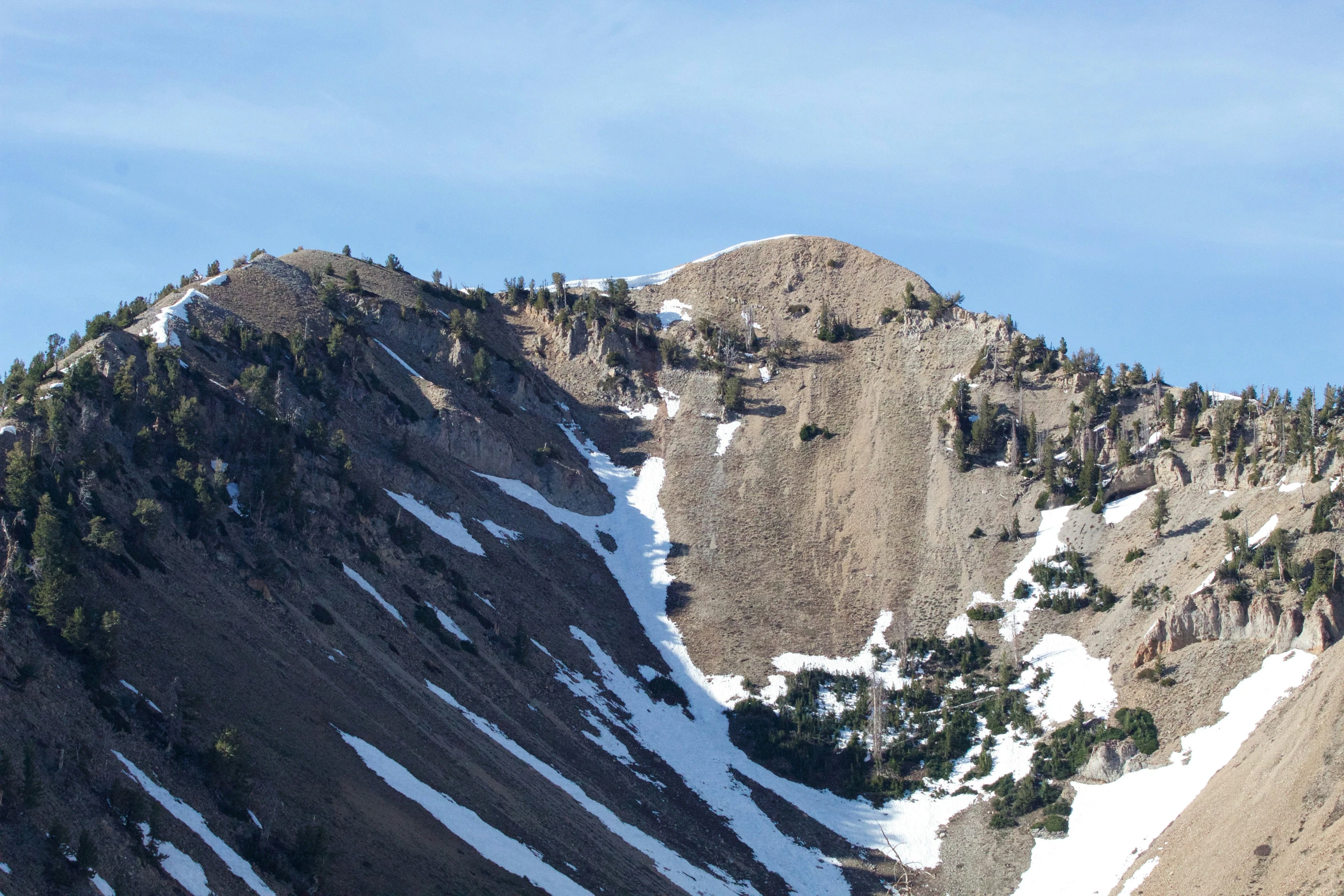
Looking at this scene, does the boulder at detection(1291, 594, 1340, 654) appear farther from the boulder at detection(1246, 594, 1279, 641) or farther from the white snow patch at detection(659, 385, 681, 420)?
the white snow patch at detection(659, 385, 681, 420)

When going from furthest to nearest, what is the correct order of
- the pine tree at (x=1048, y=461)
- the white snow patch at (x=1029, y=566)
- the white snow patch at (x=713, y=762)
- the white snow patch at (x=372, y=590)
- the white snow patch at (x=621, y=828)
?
the pine tree at (x=1048, y=461), the white snow patch at (x=1029, y=566), the white snow patch at (x=372, y=590), the white snow patch at (x=713, y=762), the white snow patch at (x=621, y=828)

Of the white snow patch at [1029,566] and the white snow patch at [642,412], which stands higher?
the white snow patch at [642,412]

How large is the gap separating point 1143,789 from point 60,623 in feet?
170

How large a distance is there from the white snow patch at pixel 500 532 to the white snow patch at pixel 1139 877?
4519 centimetres

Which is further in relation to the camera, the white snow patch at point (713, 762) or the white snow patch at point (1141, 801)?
the white snow patch at point (713, 762)

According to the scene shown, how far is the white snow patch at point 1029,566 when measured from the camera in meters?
80.6

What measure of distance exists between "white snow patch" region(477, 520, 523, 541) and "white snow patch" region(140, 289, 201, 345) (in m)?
23.3

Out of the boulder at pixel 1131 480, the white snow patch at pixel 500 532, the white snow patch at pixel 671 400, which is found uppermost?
the white snow patch at pixel 671 400

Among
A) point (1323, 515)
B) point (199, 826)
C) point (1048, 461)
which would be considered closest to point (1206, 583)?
point (1323, 515)

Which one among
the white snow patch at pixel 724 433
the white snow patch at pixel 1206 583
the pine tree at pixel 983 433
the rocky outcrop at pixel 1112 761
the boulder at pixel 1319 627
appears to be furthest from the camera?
the white snow patch at pixel 724 433

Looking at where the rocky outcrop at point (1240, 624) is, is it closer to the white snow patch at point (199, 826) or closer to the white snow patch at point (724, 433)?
the white snow patch at point (724, 433)

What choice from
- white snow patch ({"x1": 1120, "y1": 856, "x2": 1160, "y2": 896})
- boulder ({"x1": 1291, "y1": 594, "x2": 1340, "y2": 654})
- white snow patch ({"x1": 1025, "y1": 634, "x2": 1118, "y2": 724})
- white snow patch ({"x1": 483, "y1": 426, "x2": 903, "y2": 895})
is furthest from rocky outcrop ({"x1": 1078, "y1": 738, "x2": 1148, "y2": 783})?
boulder ({"x1": 1291, "y1": 594, "x2": 1340, "y2": 654})

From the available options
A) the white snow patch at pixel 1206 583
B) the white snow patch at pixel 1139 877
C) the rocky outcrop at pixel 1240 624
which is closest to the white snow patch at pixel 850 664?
the rocky outcrop at pixel 1240 624

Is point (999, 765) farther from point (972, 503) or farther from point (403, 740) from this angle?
point (403, 740)
